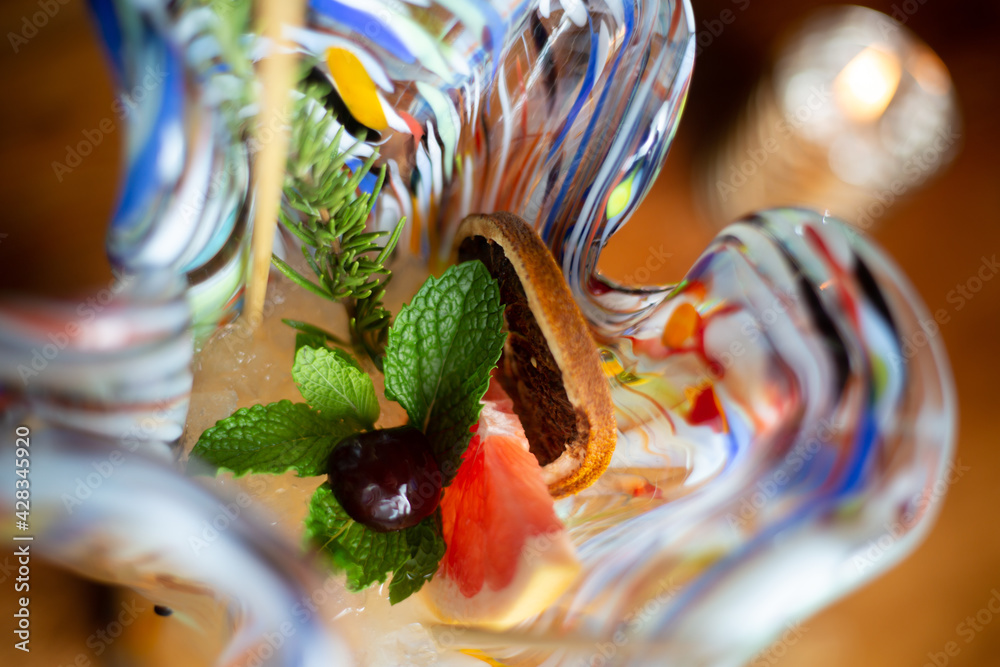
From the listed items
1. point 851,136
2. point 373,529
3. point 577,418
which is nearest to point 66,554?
point 373,529

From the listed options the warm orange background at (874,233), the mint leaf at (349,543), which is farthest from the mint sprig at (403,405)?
the warm orange background at (874,233)

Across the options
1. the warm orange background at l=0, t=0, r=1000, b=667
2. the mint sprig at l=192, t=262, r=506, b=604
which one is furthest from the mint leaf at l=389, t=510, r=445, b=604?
the warm orange background at l=0, t=0, r=1000, b=667

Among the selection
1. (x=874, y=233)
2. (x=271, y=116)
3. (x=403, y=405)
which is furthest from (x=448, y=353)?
(x=874, y=233)

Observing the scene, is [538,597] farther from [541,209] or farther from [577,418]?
[541,209]

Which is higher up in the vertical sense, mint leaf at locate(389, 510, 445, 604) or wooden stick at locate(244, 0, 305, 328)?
wooden stick at locate(244, 0, 305, 328)

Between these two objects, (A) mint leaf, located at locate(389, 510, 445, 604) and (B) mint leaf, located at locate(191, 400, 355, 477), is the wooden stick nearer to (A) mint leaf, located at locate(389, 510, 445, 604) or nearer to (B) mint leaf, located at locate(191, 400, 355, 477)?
(B) mint leaf, located at locate(191, 400, 355, 477)

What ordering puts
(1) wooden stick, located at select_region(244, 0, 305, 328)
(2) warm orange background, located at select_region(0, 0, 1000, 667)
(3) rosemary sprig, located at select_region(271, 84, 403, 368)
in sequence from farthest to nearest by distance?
(2) warm orange background, located at select_region(0, 0, 1000, 667) → (3) rosemary sprig, located at select_region(271, 84, 403, 368) → (1) wooden stick, located at select_region(244, 0, 305, 328)

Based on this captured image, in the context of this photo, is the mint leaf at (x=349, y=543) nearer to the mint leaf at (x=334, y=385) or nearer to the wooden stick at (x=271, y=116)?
the mint leaf at (x=334, y=385)

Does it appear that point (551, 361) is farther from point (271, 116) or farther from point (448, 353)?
point (271, 116)
